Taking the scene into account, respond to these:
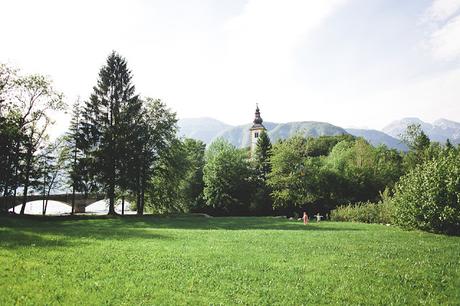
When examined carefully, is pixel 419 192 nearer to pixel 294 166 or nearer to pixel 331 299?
pixel 331 299

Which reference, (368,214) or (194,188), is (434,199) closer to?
(368,214)

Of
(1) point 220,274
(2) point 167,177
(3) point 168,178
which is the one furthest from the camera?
(3) point 168,178

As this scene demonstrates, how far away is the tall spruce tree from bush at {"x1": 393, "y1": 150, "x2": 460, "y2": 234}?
32.8m

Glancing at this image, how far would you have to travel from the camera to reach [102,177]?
47031 millimetres

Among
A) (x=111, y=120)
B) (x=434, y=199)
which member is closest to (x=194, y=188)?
(x=111, y=120)

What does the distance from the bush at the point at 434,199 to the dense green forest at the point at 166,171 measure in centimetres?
8

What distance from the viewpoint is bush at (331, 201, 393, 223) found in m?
40.9

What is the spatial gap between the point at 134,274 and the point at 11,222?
82.8ft

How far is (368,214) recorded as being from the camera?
43375 mm

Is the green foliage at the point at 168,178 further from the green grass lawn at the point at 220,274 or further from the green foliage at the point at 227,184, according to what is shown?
the green grass lawn at the point at 220,274

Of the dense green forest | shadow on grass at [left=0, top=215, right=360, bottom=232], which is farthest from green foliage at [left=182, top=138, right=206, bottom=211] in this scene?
shadow on grass at [left=0, top=215, right=360, bottom=232]

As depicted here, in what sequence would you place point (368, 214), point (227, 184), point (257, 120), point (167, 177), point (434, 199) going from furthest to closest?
point (257, 120) → point (227, 184) → point (167, 177) → point (368, 214) → point (434, 199)

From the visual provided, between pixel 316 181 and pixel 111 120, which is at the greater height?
pixel 111 120

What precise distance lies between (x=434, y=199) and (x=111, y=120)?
1530 inches
